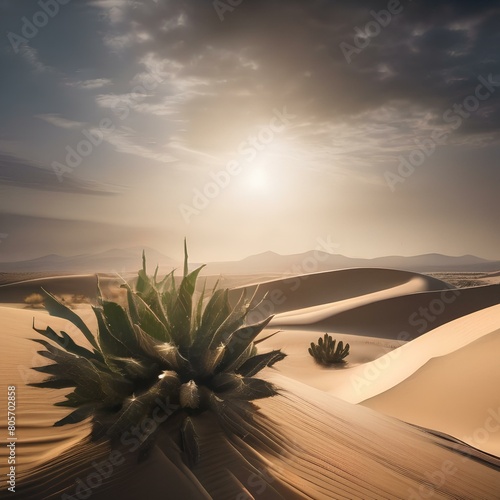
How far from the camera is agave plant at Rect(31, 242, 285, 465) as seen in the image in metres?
2.15

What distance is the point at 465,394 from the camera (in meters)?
Answer: 5.45

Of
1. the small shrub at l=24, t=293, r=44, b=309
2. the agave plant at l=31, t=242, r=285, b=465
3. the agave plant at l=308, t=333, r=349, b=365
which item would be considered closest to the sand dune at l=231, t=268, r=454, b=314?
the small shrub at l=24, t=293, r=44, b=309

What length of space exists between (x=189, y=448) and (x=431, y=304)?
20.4 meters

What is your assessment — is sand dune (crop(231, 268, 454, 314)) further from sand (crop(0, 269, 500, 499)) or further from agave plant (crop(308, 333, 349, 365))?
sand (crop(0, 269, 500, 499))

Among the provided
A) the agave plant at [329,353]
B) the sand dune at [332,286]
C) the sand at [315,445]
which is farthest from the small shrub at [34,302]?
the sand at [315,445]

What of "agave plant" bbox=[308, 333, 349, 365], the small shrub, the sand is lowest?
"agave plant" bbox=[308, 333, 349, 365]

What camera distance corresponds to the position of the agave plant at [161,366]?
2.15 m

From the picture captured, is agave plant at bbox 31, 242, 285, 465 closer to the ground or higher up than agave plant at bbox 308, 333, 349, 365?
→ higher up

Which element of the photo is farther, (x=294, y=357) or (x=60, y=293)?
(x=60, y=293)

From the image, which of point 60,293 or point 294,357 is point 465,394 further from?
point 60,293

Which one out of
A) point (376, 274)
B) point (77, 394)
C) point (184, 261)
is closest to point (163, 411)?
point (77, 394)

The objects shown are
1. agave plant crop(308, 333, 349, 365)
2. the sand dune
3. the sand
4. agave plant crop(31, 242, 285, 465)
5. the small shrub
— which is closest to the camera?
the sand

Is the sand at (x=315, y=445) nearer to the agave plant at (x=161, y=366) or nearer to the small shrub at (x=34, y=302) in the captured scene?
the agave plant at (x=161, y=366)

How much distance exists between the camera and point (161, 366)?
7.70 ft
